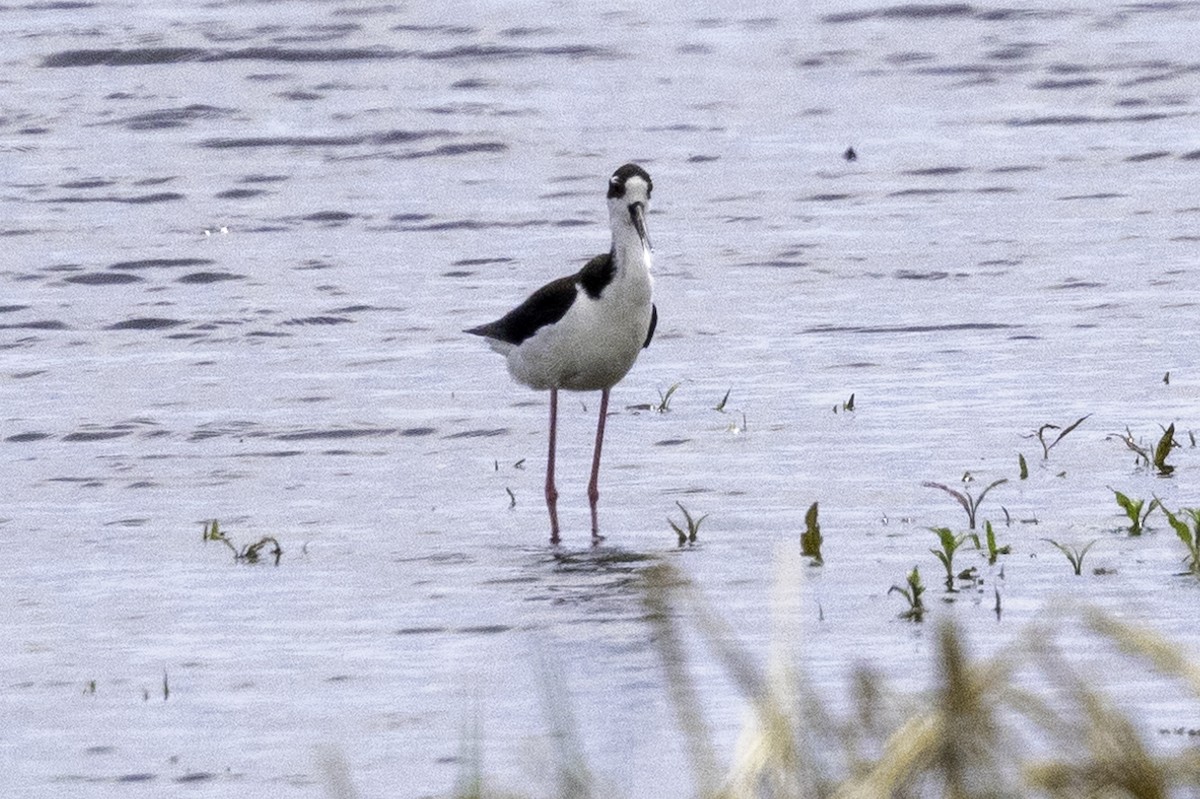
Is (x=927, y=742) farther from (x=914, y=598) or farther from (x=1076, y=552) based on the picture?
(x=1076, y=552)

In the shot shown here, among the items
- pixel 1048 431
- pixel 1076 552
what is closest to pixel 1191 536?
pixel 1076 552

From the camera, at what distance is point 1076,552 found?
25.7ft

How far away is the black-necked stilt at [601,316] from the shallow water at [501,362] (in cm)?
44

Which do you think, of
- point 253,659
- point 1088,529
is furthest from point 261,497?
point 1088,529

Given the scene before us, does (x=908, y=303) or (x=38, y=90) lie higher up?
(x=38, y=90)

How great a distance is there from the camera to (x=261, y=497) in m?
9.50

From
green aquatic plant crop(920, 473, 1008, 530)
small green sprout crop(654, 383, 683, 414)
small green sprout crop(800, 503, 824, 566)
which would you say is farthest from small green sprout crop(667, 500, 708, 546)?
small green sprout crop(654, 383, 683, 414)

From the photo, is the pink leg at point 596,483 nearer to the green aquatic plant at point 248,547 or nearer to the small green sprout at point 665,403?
the small green sprout at point 665,403

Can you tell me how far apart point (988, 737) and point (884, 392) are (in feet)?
26.8

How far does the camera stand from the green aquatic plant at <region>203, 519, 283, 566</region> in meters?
8.27

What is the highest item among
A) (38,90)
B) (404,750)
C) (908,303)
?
(38,90)

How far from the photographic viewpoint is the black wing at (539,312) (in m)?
9.82

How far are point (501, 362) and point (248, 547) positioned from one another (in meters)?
4.06

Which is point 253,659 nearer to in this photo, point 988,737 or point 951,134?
point 988,737
